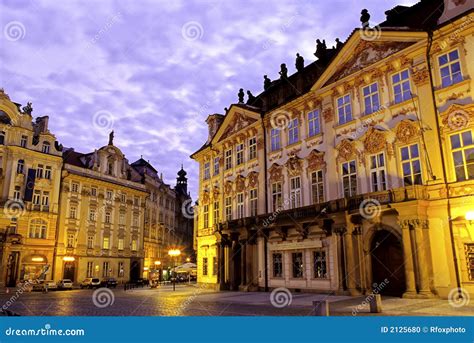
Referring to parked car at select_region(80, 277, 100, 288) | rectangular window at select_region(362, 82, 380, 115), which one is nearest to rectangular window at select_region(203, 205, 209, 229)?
parked car at select_region(80, 277, 100, 288)

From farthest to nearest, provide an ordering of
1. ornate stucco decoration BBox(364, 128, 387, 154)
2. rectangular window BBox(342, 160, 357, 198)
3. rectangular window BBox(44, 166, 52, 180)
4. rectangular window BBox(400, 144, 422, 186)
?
rectangular window BBox(44, 166, 52, 180)
rectangular window BBox(342, 160, 357, 198)
ornate stucco decoration BBox(364, 128, 387, 154)
rectangular window BBox(400, 144, 422, 186)

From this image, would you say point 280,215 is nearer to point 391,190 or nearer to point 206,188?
point 391,190

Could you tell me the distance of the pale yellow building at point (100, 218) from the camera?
5131cm

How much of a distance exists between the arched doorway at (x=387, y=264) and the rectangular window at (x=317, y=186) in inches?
182

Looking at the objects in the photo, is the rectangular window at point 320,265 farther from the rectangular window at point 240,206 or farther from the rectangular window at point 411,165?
the rectangular window at point 240,206

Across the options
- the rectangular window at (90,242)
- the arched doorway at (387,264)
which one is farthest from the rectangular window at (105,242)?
the arched doorway at (387,264)

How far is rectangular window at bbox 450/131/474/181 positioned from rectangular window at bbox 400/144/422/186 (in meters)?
1.76

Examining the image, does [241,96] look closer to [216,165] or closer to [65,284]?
[216,165]

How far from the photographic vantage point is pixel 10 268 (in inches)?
1791

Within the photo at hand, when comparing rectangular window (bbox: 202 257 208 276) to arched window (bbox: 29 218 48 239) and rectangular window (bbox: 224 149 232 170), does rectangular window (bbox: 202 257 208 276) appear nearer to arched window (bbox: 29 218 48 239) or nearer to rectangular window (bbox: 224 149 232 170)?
rectangular window (bbox: 224 149 232 170)

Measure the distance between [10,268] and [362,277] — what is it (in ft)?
131

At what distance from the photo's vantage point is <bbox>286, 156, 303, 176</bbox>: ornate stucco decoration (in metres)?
27.5

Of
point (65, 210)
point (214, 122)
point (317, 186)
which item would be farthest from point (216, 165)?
point (65, 210)

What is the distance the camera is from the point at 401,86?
22.3 m
